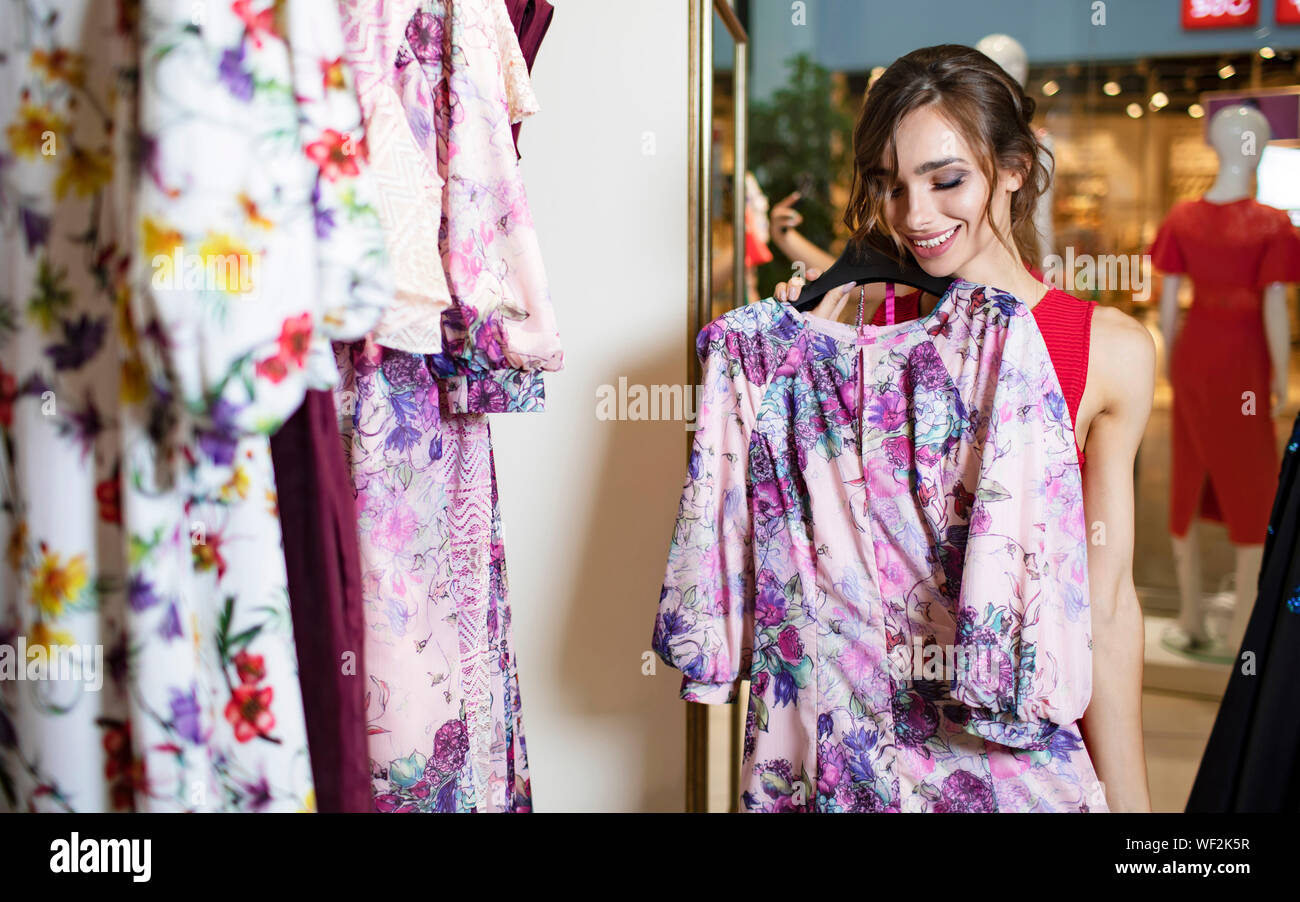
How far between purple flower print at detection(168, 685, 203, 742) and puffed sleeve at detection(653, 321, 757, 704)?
2.19 feet

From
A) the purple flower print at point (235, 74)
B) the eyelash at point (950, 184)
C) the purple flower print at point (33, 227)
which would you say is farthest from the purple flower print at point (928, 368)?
the purple flower print at point (33, 227)

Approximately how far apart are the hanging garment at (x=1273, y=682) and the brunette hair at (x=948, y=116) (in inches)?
23.2

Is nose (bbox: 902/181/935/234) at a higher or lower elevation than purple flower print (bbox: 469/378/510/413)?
higher

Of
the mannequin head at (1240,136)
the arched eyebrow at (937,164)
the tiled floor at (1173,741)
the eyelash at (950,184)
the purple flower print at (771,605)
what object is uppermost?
the mannequin head at (1240,136)

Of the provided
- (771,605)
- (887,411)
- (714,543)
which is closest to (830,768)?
(771,605)

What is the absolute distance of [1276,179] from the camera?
265 centimetres

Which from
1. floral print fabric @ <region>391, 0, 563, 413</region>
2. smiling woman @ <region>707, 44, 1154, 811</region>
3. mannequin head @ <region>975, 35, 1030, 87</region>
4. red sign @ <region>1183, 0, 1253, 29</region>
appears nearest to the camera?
floral print fabric @ <region>391, 0, 563, 413</region>

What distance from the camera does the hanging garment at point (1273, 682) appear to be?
4.35 ft

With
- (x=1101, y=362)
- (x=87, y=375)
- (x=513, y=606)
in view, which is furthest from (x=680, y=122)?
(x=87, y=375)

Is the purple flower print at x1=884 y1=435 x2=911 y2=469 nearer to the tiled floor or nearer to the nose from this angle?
the nose

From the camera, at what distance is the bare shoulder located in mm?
1281

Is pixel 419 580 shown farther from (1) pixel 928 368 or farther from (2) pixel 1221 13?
(2) pixel 1221 13

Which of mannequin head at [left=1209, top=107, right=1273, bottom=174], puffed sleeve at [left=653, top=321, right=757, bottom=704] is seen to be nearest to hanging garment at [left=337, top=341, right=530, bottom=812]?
puffed sleeve at [left=653, top=321, right=757, bottom=704]

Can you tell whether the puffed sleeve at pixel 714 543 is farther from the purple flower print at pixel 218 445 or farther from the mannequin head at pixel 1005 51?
the mannequin head at pixel 1005 51
